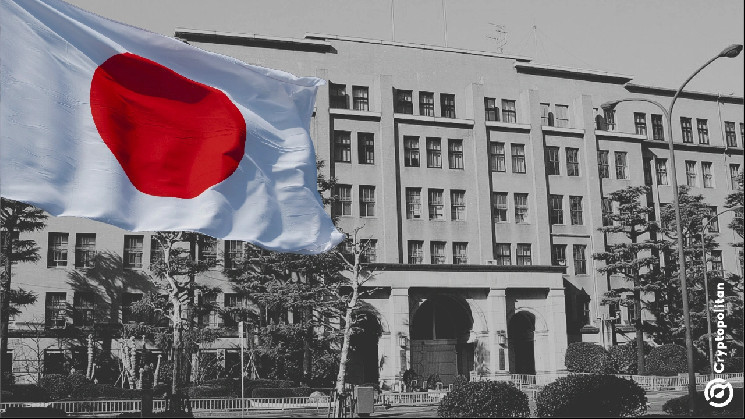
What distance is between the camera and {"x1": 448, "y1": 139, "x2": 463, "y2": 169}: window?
2233 inches

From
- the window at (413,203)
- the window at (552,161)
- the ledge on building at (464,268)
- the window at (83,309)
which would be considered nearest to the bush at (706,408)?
the ledge on building at (464,268)

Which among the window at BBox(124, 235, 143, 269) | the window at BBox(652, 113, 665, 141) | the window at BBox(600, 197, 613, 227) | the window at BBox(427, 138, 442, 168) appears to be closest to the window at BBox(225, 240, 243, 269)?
the window at BBox(124, 235, 143, 269)

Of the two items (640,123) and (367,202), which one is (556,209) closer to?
(640,123)

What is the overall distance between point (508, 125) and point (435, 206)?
306 inches

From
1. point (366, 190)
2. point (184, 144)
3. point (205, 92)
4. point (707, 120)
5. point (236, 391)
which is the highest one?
point (707, 120)

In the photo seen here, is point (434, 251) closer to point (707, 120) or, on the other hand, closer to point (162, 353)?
point (162, 353)

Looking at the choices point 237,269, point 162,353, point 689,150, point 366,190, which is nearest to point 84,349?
point 162,353

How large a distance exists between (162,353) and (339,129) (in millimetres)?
17832

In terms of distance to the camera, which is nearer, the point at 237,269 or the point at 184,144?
the point at 184,144

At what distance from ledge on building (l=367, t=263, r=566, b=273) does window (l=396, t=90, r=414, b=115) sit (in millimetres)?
11446

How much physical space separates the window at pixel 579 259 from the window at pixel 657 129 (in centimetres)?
1235

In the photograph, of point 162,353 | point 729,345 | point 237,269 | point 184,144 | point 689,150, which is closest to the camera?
point 184,144

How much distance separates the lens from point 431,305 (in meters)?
53.1

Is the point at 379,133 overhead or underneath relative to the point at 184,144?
overhead
